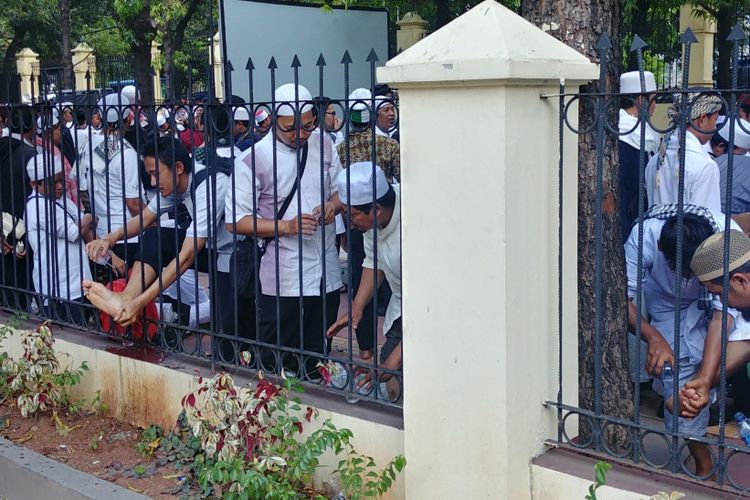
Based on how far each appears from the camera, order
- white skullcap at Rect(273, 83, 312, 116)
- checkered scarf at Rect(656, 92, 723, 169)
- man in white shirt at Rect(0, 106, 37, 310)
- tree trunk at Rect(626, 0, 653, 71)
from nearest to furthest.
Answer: checkered scarf at Rect(656, 92, 723, 169) < white skullcap at Rect(273, 83, 312, 116) < man in white shirt at Rect(0, 106, 37, 310) < tree trunk at Rect(626, 0, 653, 71)

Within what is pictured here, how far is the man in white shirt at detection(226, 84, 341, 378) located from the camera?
15.5 feet

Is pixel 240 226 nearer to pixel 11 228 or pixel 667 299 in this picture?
pixel 667 299

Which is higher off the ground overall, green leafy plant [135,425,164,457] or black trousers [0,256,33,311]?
black trousers [0,256,33,311]

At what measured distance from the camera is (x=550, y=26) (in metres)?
4.02

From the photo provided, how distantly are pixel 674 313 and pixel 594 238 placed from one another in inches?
17.1

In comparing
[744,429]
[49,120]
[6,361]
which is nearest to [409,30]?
[49,120]

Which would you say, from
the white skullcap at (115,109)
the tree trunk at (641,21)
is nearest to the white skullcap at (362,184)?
the white skullcap at (115,109)

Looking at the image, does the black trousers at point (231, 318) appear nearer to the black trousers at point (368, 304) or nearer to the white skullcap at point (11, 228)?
the black trousers at point (368, 304)

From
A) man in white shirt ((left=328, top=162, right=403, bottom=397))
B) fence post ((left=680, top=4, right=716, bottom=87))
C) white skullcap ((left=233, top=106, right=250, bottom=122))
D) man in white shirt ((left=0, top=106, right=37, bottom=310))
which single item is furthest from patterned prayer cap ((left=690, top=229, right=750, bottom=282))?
fence post ((left=680, top=4, right=716, bottom=87))

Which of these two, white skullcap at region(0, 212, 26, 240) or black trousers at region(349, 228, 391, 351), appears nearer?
black trousers at region(349, 228, 391, 351)

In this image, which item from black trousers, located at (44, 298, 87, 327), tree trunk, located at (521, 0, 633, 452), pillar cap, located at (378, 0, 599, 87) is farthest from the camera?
black trousers, located at (44, 298, 87, 327)

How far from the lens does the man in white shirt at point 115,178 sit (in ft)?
18.1

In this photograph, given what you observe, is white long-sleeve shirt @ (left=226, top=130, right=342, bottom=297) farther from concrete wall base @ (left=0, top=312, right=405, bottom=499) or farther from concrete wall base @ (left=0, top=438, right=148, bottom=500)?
concrete wall base @ (left=0, top=438, right=148, bottom=500)

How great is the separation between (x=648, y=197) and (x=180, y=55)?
18.9 meters
